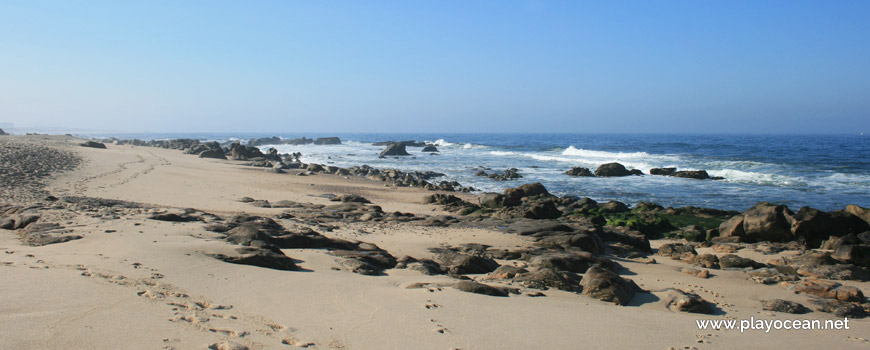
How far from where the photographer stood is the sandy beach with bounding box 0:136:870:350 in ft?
13.5

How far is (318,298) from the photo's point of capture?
209 inches

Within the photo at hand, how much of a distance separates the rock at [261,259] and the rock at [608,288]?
3705 millimetres

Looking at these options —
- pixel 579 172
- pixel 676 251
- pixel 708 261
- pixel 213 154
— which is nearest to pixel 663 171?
pixel 579 172

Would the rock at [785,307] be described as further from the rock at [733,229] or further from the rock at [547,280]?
the rock at [733,229]

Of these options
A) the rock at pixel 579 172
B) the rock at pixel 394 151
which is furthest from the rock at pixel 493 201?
the rock at pixel 394 151

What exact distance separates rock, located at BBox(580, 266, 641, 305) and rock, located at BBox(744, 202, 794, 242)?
23.4 feet

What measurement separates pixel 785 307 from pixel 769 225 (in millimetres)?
6719

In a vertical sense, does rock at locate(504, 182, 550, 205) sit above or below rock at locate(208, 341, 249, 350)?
below

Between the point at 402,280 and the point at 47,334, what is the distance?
11.9 feet

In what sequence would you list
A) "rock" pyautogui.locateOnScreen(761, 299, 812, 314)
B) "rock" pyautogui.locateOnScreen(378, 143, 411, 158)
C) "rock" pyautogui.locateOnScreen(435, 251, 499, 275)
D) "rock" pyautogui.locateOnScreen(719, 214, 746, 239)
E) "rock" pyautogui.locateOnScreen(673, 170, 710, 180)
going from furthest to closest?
1. "rock" pyautogui.locateOnScreen(378, 143, 411, 158)
2. "rock" pyautogui.locateOnScreen(673, 170, 710, 180)
3. "rock" pyautogui.locateOnScreen(719, 214, 746, 239)
4. "rock" pyautogui.locateOnScreen(435, 251, 499, 275)
5. "rock" pyautogui.locateOnScreen(761, 299, 812, 314)

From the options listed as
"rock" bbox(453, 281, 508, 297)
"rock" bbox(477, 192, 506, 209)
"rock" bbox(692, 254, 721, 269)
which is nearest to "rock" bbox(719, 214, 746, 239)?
"rock" bbox(692, 254, 721, 269)

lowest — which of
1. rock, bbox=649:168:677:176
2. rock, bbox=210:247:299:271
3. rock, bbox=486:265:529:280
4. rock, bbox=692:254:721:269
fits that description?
rock, bbox=692:254:721:269

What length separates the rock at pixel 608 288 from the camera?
19.7ft

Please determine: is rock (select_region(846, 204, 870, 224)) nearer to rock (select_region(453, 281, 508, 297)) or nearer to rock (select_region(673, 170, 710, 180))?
rock (select_region(453, 281, 508, 297))
